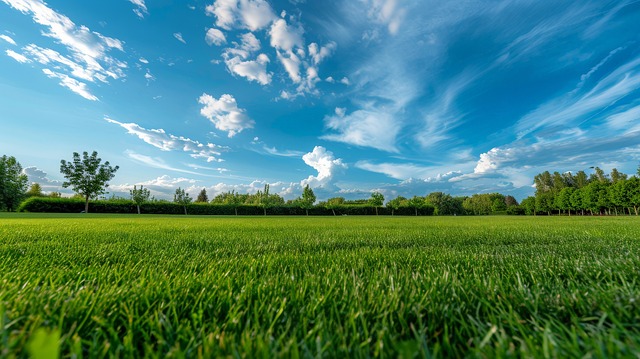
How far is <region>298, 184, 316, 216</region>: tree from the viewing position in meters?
46.7

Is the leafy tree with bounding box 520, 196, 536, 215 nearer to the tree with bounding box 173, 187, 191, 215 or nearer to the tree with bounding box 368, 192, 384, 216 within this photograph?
the tree with bounding box 368, 192, 384, 216

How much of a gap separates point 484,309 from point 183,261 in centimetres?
201

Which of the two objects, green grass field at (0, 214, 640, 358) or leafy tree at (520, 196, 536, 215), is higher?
leafy tree at (520, 196, 536, 215)

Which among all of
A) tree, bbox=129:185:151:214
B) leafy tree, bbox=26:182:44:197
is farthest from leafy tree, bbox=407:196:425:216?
leafy tree, bbox=26:182:44:197

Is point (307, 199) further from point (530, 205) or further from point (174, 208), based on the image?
point (530, 205)

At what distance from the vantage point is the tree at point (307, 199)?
46681 millimetres

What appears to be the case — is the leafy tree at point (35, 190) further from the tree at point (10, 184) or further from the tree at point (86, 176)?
the tree at point (86, 176)

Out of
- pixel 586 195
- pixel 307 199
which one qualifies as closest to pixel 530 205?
pixel 586 195

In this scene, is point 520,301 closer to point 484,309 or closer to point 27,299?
point 484,309

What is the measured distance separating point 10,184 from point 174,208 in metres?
24.9

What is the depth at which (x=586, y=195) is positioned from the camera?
5097 cm

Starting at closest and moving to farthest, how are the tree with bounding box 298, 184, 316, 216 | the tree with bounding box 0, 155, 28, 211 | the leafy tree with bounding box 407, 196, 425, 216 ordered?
the tree with bounding box 0, 155, 28, 211
the tree with bounding box 298, 184, 316, 216
the leafy tree with bounding box 407, 196, 425, 216

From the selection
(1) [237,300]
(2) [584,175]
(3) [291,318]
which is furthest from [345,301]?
(2) [584,175]

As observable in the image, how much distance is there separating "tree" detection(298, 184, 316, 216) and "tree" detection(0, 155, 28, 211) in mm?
44883
